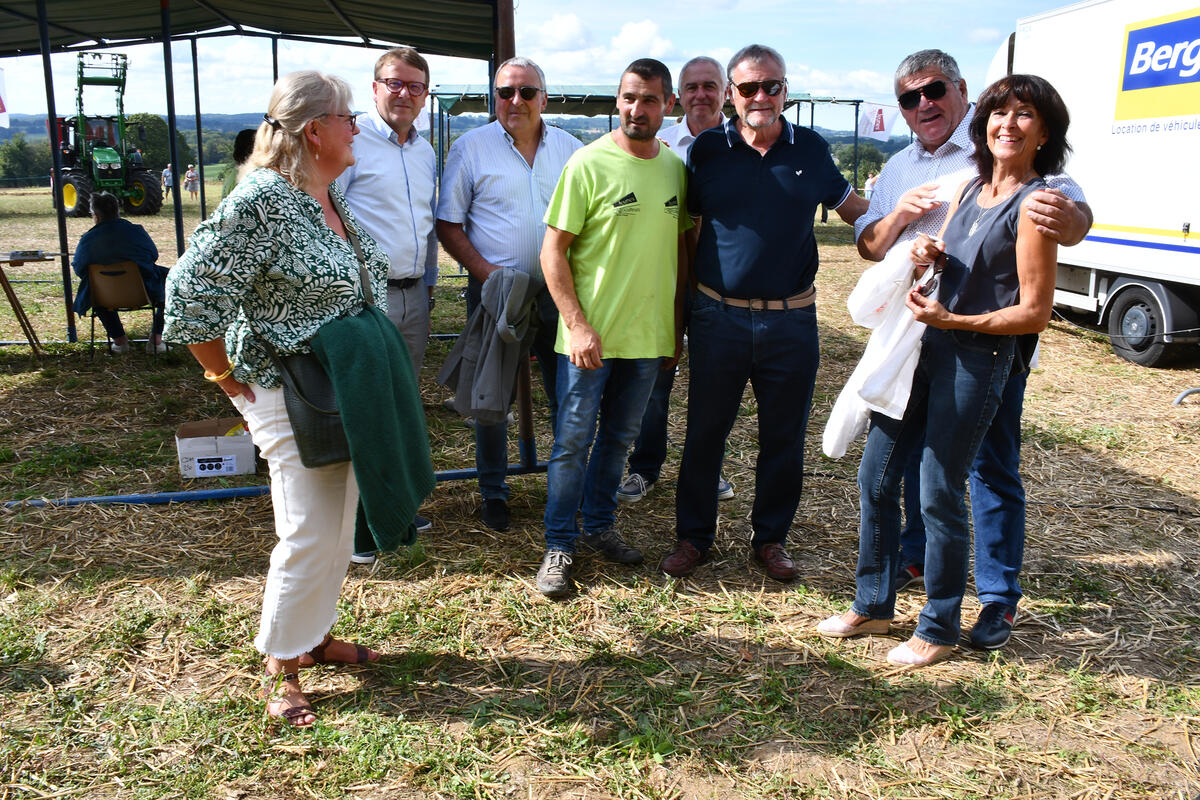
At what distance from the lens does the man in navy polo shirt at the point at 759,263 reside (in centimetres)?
332

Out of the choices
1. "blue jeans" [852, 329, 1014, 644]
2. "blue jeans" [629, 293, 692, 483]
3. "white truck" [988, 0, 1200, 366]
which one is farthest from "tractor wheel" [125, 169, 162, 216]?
"blue jeans" [852, 329, 1014, 644]

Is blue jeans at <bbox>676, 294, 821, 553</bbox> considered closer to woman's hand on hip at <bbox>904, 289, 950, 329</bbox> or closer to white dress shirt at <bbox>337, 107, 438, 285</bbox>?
woman's hand on hip at <bbox>904, 289, 950, 329</bbox>

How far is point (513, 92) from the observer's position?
3.71 m

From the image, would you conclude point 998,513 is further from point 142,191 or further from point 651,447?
point 142,191

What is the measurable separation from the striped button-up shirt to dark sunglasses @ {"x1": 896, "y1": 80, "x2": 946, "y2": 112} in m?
0.14

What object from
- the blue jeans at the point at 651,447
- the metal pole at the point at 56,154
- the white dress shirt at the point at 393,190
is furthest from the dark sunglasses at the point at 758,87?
the metal pole at the point at 56,154

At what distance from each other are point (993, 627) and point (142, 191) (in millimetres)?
24160

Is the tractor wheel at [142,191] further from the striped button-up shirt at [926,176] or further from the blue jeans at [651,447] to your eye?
the striped button-up shirt at [926,176]

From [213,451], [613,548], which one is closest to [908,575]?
[613,548]

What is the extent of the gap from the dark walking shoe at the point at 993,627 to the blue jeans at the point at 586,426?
1.44 metres

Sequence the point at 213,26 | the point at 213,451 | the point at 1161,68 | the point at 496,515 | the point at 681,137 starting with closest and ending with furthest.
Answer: the point at 496,515
the point at 213,451
the point at 681,137
the point at 1161,68
the point at 213,26

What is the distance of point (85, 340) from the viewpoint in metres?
8.02

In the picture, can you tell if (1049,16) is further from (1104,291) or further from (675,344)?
(675,344)

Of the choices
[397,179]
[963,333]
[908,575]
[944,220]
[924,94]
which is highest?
[924,94]
